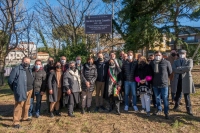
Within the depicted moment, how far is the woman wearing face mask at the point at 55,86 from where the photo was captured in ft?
20.1

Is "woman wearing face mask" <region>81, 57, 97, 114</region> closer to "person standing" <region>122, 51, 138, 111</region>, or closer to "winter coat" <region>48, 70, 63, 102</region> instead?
"winter coat" <region>48, 70, 63, 102</region>

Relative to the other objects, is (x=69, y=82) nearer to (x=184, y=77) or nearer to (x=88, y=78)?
(x=88, y=78)

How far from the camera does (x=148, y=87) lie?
235 inches

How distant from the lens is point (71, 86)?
20.3 ft

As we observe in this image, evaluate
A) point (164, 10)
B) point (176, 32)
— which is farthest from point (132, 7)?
point (176, 32)

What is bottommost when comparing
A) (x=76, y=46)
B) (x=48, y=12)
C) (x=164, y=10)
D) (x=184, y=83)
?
(x=184, y=83)

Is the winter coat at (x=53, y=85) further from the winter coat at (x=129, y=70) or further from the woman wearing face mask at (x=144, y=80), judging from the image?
the woman wearing face mask at (x=144, y=80)

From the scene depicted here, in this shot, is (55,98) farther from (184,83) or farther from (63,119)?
(184,83)

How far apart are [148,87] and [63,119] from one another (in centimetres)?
274

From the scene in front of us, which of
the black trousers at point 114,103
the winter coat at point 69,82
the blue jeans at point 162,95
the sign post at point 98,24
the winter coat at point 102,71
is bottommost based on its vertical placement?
the black trousers at point 114,103

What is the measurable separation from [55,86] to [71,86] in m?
0.49

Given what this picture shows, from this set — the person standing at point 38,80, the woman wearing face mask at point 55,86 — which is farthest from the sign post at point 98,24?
the person standing at point 38,80

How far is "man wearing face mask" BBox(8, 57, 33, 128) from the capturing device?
5324 mm

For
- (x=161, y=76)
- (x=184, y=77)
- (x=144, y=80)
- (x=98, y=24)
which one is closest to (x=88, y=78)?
(x=144, y=80)
